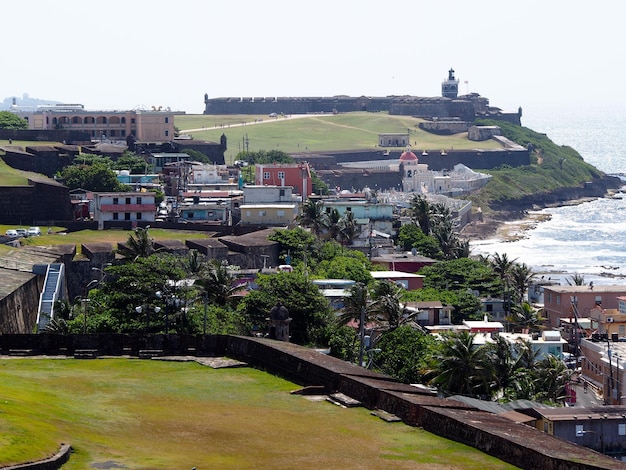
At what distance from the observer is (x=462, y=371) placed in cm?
4653

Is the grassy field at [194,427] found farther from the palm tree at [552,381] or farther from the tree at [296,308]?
the tree at [296,308]

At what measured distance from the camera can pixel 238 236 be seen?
282ft

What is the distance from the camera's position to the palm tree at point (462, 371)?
46.3 metres

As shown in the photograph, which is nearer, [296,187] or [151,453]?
[151,453]

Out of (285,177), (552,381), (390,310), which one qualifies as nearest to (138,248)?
(390,310)

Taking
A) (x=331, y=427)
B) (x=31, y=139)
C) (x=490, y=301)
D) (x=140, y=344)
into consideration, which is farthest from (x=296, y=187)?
(x=331, y=427)

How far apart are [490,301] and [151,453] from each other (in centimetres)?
5295

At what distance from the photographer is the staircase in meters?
60.4

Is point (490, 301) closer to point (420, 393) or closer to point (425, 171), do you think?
point (420, 393)

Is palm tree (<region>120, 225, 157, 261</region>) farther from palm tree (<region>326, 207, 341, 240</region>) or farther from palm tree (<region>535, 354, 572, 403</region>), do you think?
palm tree (<region>535, 354, 572, 403</region>)

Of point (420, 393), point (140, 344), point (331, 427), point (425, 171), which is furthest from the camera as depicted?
point (425, 171)

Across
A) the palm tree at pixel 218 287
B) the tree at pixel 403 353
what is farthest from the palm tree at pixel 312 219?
the tree at pixel 403 353

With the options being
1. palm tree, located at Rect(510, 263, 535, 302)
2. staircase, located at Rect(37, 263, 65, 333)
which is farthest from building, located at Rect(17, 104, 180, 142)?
staircase, located at Rect(37, 263, 65, 333)

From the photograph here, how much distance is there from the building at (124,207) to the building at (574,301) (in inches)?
1146
